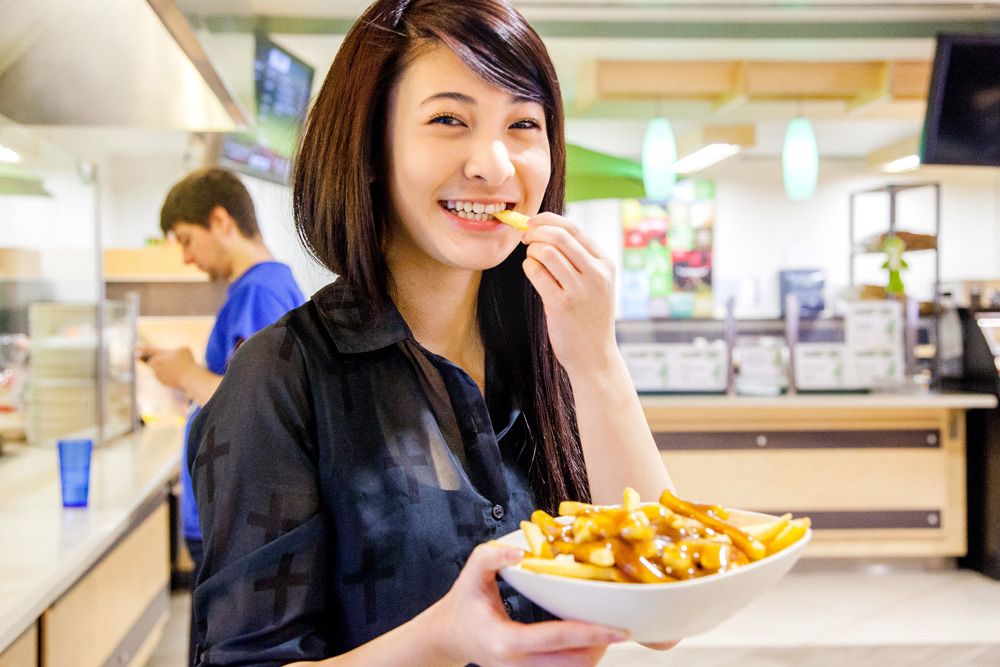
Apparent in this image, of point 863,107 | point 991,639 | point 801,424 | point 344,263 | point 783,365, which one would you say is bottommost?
point 991,639

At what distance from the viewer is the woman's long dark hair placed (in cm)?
103

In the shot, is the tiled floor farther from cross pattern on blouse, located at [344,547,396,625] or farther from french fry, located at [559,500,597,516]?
french fry, located at [559,500,597,516]

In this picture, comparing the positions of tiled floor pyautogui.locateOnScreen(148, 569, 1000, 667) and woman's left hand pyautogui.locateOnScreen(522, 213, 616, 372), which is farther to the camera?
tiled floor pyautogui.locateOnScreen(148, 569, 1000, 667)

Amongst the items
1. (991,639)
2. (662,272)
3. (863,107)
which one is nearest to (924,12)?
(863,107)

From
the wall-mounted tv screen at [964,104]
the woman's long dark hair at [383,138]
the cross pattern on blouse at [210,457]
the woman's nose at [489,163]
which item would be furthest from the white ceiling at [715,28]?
the cross pattern on blouse at [210,457]

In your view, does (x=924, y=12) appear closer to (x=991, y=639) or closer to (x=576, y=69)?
(x=576, y=69)

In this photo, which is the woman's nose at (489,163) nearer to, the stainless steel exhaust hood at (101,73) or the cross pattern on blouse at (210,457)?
the cross pattern on blouse at (210,457)

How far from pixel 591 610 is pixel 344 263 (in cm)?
61

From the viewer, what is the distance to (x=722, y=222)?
1086 cm

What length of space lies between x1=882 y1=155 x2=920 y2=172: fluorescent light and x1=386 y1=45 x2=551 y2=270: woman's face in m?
8.38

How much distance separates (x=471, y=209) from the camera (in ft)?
3.39

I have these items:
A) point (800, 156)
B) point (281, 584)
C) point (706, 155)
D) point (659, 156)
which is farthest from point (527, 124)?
point (706, 155)

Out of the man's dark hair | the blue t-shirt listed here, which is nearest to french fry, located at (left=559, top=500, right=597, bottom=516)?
the blue t-shirt

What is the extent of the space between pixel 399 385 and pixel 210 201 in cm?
224
